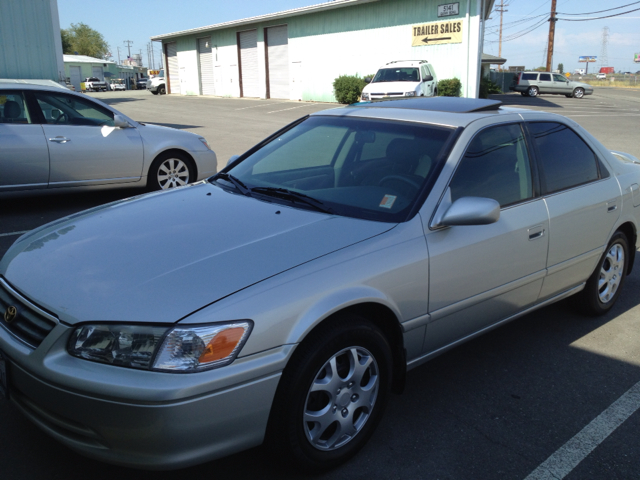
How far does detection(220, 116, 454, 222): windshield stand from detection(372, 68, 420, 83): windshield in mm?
17723

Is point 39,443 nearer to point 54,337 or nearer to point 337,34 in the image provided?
point 54,337

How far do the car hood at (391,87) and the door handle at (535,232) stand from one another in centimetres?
1704

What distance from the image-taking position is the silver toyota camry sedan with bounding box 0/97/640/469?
6.97 feet

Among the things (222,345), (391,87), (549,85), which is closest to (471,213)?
(222,345)

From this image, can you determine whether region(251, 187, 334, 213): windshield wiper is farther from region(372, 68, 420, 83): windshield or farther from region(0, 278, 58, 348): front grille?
region(372, 68, 420, 83): windshield

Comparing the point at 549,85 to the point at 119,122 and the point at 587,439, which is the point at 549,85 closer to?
the point at 119,122

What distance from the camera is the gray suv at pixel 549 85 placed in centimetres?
4172

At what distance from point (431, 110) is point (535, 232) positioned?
96cm

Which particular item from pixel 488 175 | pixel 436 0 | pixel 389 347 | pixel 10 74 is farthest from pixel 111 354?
pixel 436 0

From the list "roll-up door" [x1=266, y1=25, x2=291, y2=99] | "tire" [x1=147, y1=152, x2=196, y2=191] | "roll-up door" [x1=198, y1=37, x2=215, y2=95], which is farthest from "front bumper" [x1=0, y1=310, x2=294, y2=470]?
"roll-up door" [x1=198, y1=37, x2=215, y2=95]

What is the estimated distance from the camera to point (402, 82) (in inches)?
804

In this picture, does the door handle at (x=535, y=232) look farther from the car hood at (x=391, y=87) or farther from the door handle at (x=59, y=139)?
the car hood at (x=391, y=87)

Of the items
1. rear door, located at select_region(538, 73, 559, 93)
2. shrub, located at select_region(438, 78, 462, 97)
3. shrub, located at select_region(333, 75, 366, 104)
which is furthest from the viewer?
rear door, located at select_region(538, 73, 559, 93)

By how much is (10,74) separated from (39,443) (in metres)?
16.1
